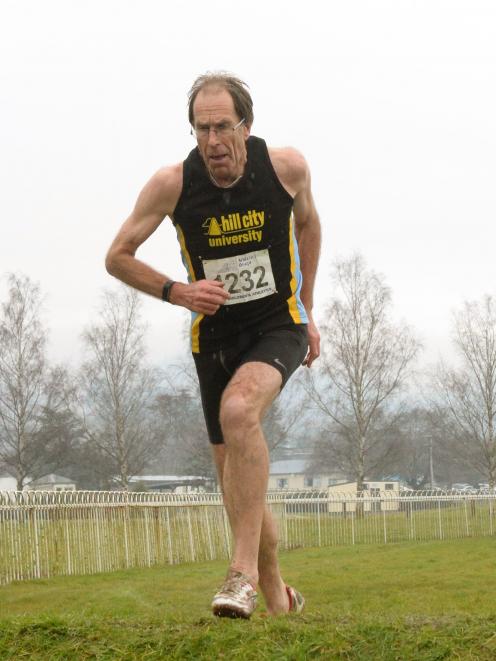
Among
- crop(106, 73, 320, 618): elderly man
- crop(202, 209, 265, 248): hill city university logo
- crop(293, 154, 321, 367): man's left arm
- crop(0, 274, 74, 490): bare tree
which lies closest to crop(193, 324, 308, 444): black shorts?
crop(106, 73, 320, 618): elderly man

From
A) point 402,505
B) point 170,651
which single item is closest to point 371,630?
point 170,651

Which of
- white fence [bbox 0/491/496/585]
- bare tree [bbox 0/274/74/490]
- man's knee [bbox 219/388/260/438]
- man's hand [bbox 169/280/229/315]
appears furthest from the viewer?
bare tree [bbox 0/274/74/490]

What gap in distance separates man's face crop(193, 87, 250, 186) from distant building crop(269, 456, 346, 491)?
11506cm

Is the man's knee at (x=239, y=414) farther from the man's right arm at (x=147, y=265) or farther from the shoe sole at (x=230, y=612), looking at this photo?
the shoe sole at (x=230, y=612)

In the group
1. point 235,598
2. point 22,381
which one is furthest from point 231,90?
point 22,381

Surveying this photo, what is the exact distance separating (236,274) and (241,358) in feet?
1.37

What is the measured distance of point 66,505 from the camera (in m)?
20.9

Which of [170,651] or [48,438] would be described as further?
[48,438]

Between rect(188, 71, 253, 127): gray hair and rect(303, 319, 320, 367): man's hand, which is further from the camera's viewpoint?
rect(303, 319, 320, 367): man's hand

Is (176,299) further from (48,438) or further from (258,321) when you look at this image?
(48,438)

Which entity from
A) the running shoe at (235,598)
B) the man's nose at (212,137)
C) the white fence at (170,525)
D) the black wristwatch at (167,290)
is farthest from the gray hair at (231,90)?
the white fence at (170,525)

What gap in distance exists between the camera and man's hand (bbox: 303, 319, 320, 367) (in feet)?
17.7

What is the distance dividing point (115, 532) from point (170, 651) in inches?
767

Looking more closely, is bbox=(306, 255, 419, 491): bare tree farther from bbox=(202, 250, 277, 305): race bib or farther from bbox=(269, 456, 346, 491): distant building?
bbox=(269, 456, 346, 491): distant building
